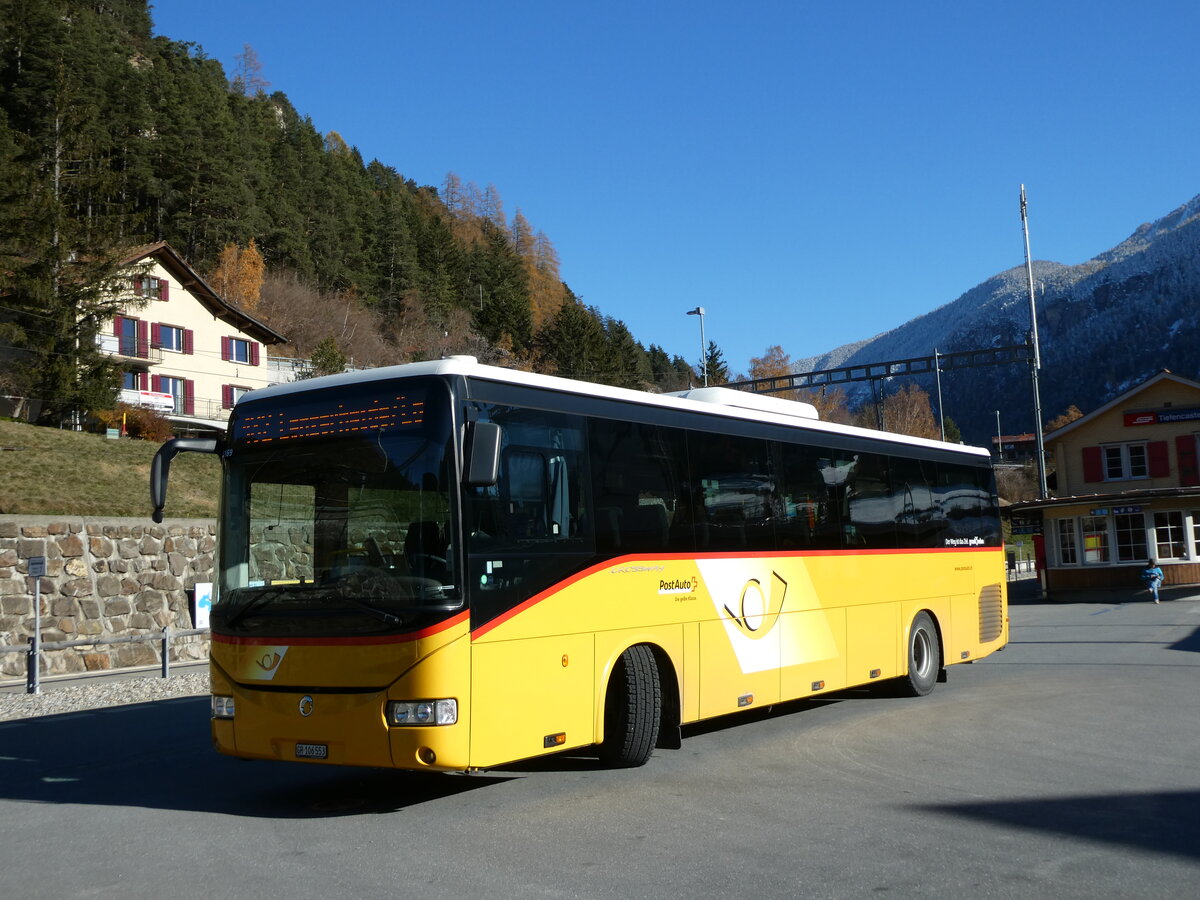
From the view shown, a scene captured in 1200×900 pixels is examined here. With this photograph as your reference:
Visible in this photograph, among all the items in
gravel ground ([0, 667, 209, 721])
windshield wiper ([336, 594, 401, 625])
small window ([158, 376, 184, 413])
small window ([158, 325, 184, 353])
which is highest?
small window ([158, 325, 184, 353])

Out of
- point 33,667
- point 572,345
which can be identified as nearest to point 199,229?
point 572,345

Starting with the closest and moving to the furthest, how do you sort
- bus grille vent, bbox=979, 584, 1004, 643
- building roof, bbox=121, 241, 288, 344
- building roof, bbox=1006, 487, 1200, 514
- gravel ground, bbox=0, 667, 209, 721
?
bus grille vent, bbox=979, 584, 1004, 643, gravel ground, bbox=0, 667, 209, 721, building roof, bbox=1006, 487, 1200, 514, building roof, bbox=121, 241, 288, 344

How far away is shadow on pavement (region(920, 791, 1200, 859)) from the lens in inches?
254

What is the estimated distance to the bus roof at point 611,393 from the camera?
7.97m

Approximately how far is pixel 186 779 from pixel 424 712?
335 centimetres

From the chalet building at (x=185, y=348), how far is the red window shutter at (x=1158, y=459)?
4214 centimetres

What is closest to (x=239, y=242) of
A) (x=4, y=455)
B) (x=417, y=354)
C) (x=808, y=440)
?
(x=417, y=354)

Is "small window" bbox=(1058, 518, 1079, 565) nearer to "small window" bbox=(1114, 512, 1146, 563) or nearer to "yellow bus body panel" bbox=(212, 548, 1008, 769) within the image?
"small window" bbox=(1114, 512, 1146, 563)

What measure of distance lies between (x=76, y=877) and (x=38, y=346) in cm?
4359

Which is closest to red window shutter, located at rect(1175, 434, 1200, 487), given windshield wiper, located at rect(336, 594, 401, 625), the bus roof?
the bus roof

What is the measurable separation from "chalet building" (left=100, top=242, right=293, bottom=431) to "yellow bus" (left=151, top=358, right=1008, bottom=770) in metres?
50.5

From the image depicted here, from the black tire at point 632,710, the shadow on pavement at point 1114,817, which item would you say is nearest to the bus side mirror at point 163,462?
the black tire at point 632,710

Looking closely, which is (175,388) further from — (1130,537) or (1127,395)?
(1127,395)

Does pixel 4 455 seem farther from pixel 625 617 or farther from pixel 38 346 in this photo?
pixel 625 617
